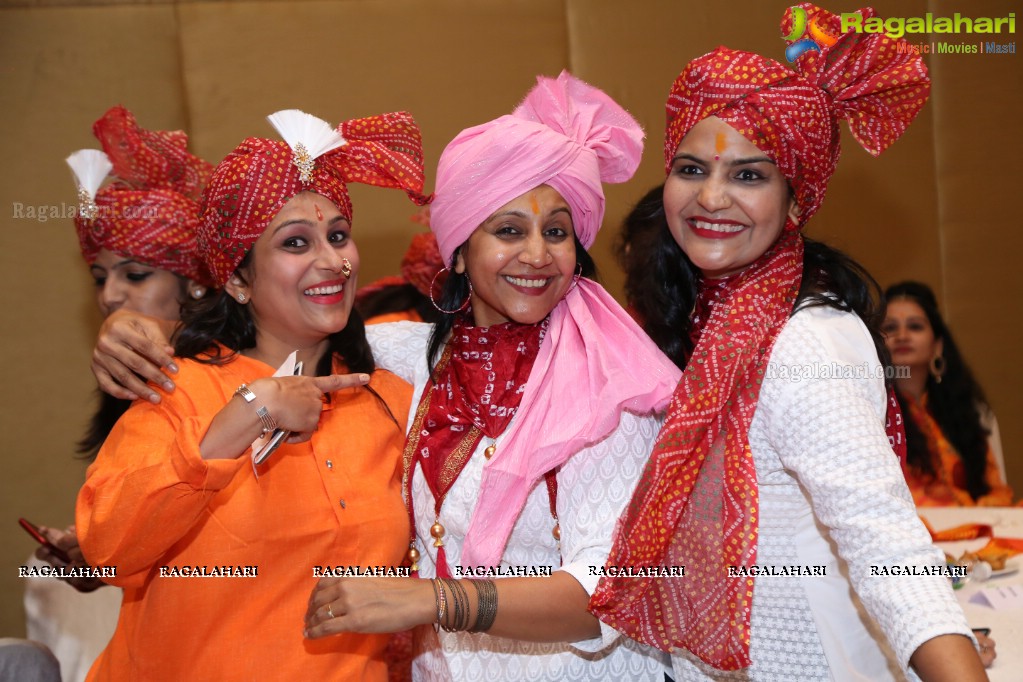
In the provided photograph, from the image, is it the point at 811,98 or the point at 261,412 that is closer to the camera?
the point at 261,412

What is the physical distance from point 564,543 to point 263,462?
0.68 meters

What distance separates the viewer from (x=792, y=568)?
1.83 m

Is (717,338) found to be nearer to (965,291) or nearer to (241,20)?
(241,20)

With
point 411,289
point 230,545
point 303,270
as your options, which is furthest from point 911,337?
point 230,545

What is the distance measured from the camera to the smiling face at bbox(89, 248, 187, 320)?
113 inches

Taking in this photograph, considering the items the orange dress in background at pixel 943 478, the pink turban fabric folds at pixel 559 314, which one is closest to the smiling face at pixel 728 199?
the pink turban fabric folds at pixel 559 314

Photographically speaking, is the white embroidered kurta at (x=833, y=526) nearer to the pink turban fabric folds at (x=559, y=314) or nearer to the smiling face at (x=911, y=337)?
the pink turban fabric folds at (x=559, y=314)

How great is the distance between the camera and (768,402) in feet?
5.74

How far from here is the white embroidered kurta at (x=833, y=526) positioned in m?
1.48

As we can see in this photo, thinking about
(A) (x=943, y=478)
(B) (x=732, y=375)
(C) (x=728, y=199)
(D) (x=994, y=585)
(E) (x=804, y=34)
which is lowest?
(A) (x=943, y=478)

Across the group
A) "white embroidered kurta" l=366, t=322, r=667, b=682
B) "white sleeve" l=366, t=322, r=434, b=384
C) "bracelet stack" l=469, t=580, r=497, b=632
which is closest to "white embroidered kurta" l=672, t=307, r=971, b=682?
"white embroidered kurta" l=366, t=322, r=667, b=682

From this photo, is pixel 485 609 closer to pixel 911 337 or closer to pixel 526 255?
pixel 526 255

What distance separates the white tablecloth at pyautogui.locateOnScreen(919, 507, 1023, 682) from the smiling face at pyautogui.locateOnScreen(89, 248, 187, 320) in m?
2.53

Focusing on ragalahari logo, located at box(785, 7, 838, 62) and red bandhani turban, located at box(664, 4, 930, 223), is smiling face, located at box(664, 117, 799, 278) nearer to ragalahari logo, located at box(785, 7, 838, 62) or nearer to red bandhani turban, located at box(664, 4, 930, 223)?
red bandhani turban, located at box(664, 4, 930, 223)
